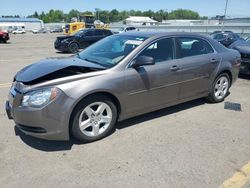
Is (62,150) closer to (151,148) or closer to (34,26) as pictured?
(151,148)

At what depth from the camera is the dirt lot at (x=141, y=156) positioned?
3.07m

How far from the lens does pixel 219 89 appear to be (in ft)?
19.5

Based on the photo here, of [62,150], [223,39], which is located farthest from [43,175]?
[223,39]

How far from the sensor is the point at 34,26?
107 meters

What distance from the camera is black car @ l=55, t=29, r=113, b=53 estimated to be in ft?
55.4

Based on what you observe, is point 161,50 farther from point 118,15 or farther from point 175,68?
point 118,15

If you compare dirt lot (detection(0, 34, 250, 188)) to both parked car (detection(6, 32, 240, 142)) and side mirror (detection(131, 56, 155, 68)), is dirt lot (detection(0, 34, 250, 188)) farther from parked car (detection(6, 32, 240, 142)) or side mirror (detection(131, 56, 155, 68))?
side mirror (detection(131, 56, 155, 68))

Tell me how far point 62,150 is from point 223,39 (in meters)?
17.6

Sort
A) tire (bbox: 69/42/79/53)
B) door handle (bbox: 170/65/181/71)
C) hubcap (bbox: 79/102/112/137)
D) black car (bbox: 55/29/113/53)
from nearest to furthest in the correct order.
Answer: hubcap (bbox: 79/102/112/137) < door handle (bbox: 170/65/181/71) < black car (bbox: 55/29/113/53) < tire (bbox: 69/42/79/53)

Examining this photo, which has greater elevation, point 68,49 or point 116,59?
point 116,59

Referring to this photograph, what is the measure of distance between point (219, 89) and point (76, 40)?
517 inches

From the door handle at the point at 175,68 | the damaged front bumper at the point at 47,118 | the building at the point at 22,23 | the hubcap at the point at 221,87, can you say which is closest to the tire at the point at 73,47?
the hubcap at the point at 221,87

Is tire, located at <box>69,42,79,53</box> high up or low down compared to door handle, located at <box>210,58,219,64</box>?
down

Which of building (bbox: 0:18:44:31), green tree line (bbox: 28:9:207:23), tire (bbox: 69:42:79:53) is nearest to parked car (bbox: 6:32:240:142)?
tire (bbox: 69:42:79:53)
